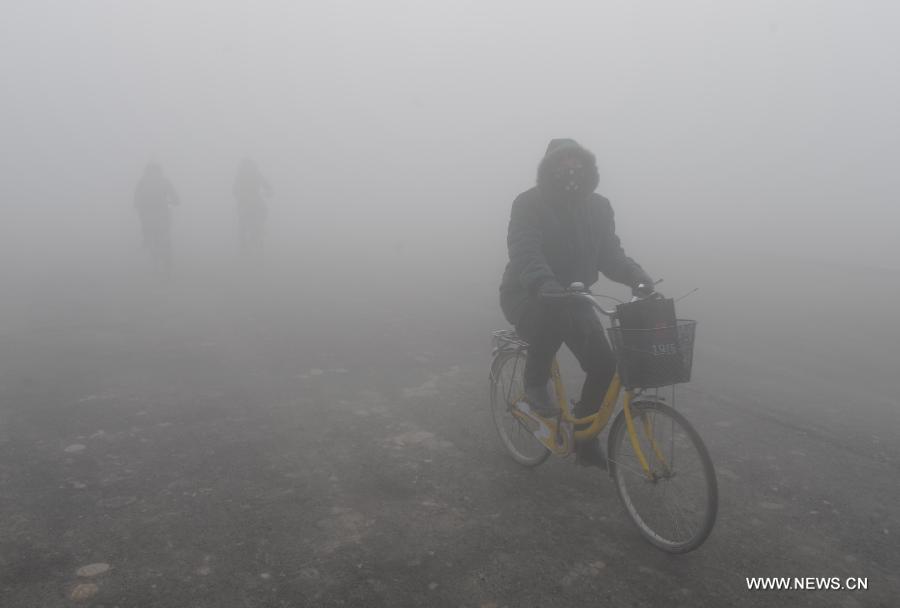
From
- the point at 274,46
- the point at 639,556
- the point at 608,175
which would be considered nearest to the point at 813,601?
the point at 639,556

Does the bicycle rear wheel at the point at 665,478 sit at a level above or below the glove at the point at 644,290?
below

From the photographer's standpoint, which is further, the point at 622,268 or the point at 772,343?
the point at 772,343

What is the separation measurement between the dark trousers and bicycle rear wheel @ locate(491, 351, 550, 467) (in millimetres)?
310

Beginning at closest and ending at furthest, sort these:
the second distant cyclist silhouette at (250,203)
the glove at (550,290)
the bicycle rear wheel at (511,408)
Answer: the glove at (550,290), the bicycle rear wheel at (511,408), the second distant cyclist silhouette at (250,203)

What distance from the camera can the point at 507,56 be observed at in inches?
5094

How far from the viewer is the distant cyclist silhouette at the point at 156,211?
49.2 feet

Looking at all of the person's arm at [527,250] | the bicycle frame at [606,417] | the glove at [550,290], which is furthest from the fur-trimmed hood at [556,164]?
the bicycle frame at [606,417]

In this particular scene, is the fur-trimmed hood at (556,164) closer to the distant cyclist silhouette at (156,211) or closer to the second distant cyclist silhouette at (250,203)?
the distant cyclist silhouette at (156,211)

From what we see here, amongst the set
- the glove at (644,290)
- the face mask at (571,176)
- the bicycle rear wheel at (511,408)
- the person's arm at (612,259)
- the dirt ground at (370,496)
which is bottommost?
the dirt ground at (370,496)

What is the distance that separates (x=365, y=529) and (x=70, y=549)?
1418 mm

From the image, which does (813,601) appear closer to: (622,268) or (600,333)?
(600,333)

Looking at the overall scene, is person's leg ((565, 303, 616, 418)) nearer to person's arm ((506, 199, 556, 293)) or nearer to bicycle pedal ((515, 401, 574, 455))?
bicycle pedal ((515, 401, 574, 455))

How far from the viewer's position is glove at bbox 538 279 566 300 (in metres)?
3.71

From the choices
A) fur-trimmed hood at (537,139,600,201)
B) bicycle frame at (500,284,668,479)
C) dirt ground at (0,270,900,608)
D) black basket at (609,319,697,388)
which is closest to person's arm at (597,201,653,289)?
fur-trimmed hood at (537,139,600,201)
